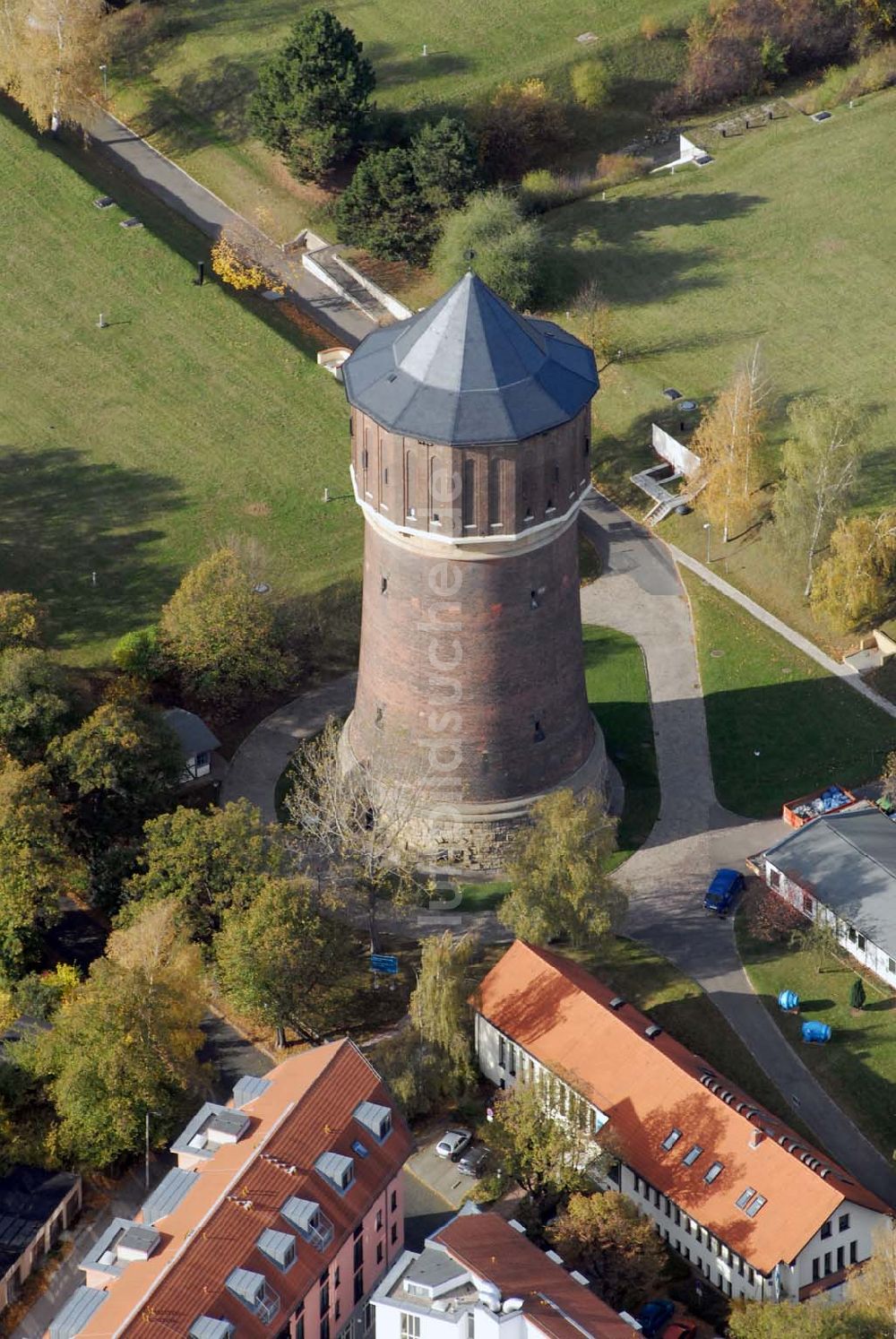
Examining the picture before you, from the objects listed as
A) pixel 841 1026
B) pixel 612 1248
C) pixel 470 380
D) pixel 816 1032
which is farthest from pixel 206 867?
pixel 841 1026

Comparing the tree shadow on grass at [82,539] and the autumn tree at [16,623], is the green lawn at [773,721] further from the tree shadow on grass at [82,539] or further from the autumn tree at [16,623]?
the autumn tree at [16,623]

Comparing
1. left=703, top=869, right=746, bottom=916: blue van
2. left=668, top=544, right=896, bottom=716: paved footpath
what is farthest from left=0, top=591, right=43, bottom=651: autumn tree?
left=668, top=544, right=896, bottom=716: paved footpath

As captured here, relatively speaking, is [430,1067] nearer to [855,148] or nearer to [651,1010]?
[651,1010]

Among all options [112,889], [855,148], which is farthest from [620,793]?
[855,148]

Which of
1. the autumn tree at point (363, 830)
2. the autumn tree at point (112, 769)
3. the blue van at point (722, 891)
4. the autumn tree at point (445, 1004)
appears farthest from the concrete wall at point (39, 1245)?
the blue van at point (722, 891)

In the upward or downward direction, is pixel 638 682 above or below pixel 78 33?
below

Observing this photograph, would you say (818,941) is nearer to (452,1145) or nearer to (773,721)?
(773,721)

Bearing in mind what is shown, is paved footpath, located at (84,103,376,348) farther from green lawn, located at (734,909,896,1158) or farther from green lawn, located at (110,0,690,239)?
green lawn, located at (734,909,896,1158)
